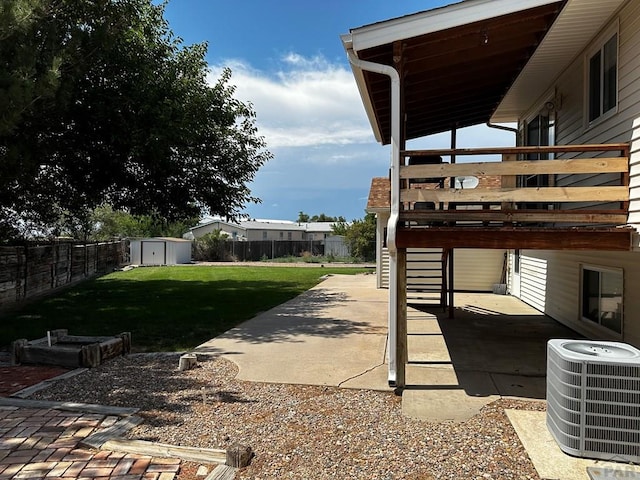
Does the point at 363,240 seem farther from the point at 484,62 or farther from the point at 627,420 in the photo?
the point at 627,420

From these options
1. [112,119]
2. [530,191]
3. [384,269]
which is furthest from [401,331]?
[384,269]

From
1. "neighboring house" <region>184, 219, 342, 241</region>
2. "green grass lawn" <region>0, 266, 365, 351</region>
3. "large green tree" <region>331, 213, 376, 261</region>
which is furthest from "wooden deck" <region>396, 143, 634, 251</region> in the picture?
"neighboring house" <region>184, 219, 342, 241</region>

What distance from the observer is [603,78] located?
611cm

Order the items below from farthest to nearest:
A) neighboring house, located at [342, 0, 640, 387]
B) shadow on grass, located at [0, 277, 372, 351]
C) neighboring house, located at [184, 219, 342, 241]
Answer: neighboring house, located at [184, 219, 342, 241] → shadow on grass, located at [0, 277, 372, 351] → neighboring house, located at [342, 0, 640, 387]

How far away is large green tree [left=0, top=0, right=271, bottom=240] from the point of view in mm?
6003

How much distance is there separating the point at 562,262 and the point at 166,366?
24.1 ft

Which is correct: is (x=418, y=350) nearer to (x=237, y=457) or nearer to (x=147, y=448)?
(x=237, y=457)

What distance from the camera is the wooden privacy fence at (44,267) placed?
12.0 meters

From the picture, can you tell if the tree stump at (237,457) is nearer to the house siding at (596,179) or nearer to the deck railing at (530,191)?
the deck railing at (530,191)

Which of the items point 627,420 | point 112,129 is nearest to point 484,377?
point 627,420

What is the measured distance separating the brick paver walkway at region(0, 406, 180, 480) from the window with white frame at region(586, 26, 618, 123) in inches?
251

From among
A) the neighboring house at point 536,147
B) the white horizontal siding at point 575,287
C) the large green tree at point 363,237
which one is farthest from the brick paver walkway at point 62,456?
the large green tree at point 363,237

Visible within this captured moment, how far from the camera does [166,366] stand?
6027mm

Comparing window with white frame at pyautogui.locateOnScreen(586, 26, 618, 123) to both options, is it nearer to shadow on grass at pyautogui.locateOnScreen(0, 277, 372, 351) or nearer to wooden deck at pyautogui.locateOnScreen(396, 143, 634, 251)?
wooden deck at pyautogui.locateOnScreen(396, 143, 634, 251)
